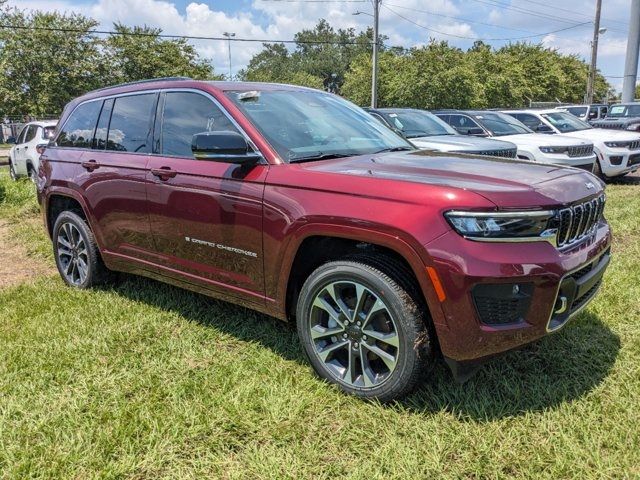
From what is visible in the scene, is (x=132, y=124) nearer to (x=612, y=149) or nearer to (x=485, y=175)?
(x=485, y=175)

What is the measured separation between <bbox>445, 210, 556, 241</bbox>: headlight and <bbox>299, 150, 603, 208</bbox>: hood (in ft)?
0.17

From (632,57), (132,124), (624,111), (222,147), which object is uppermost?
(632,57)

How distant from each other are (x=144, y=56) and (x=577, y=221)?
Answer: 1262 inches

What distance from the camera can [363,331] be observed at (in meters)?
2.90

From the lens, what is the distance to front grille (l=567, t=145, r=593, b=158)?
987 cm

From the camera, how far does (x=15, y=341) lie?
3822 mm

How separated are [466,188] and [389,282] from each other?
→ 23.7 inches

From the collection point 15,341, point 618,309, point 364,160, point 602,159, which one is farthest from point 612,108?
point 15,341

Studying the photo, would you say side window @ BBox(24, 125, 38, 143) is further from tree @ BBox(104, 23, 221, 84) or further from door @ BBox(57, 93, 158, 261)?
tree @ BBox(104, 23, 221, 84)

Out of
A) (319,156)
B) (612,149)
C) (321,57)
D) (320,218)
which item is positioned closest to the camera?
(320,218)

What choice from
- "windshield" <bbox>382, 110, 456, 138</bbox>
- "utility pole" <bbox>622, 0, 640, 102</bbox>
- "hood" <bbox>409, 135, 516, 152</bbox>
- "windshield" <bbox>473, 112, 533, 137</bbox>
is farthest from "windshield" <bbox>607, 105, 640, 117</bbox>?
"utility pole" <bbox>622, 0, 640, 102</bbox>

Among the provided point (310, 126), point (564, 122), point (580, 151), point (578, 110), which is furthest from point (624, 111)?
point (310, 126)

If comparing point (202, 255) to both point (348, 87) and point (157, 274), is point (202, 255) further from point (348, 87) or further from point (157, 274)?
point (348, 87)

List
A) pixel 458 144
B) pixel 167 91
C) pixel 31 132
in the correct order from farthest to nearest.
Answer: pixel 31 132
pixel 458 144
pixel 167 91
